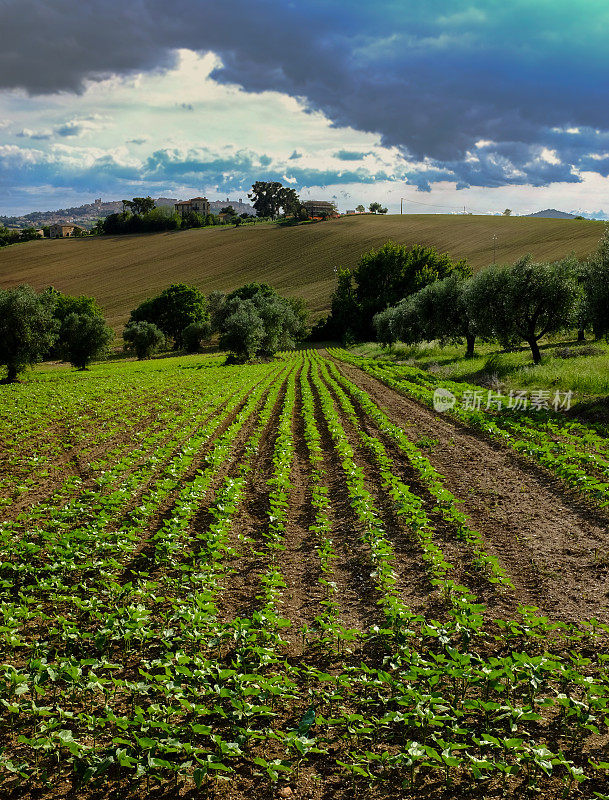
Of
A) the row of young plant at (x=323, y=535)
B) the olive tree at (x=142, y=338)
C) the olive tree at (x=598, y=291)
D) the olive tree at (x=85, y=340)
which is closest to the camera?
the row of young plant at (x=323, y=535)

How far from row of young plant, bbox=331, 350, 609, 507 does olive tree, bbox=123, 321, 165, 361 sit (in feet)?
187

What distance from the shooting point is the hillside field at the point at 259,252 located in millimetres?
99750

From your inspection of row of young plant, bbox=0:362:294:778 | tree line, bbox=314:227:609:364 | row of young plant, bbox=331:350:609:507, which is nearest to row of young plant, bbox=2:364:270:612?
row of young plant, bbox=0:362:294:778

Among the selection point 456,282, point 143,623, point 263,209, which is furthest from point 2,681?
point 263,209

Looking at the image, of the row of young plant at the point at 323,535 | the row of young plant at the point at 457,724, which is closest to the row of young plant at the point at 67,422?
the row of young plant at the point at 323,535

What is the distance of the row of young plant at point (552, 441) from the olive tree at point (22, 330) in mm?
36630

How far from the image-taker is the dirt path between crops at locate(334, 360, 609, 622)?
26.2 ft

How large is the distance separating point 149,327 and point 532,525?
72.7 m

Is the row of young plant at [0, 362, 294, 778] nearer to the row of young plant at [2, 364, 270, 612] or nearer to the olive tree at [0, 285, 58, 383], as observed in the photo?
the row of young plant at [2, 364, 270, 612]

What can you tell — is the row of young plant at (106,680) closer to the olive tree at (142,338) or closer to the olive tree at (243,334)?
the olive tree at (243,334)

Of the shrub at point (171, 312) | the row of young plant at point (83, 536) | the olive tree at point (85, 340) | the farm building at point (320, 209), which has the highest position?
the farm building at point (320, 209)

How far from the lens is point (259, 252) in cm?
12469

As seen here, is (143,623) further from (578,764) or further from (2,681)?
(578,764)

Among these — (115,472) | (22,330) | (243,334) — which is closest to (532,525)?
(115,472)
